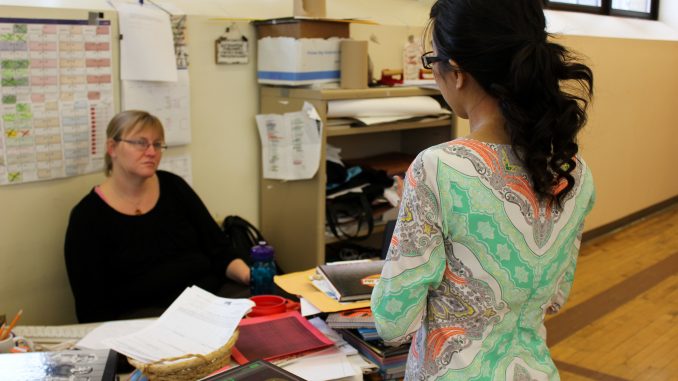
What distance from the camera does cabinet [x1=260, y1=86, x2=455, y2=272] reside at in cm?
297

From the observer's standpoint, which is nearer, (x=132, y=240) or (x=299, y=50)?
(x=132, y=240)

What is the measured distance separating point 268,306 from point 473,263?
33.8 inches

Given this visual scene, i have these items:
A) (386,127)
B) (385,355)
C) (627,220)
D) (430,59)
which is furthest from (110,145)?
(627,220)

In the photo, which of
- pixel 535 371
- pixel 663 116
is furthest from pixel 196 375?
pixel 663 116

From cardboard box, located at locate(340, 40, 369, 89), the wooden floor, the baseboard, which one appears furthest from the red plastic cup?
the baseboard

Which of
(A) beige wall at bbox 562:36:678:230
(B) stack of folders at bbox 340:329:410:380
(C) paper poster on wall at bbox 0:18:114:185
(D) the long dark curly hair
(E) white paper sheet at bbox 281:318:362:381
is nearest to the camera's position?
(D) the long dark curly hair

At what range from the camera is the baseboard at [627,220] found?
502 centimetres

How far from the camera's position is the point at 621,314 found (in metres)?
3.69

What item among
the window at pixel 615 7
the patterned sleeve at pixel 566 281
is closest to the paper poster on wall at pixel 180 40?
the patterned sleeve at pixel 566 281

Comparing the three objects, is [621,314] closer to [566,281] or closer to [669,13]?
[566,281]

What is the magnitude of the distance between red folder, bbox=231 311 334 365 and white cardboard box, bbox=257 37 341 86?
4.46 ft

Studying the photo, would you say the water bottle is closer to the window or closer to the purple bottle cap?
the purple bottle cap

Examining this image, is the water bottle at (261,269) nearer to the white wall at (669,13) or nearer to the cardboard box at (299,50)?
the cardboard box at (299,50)

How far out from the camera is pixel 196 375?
1496 mm
